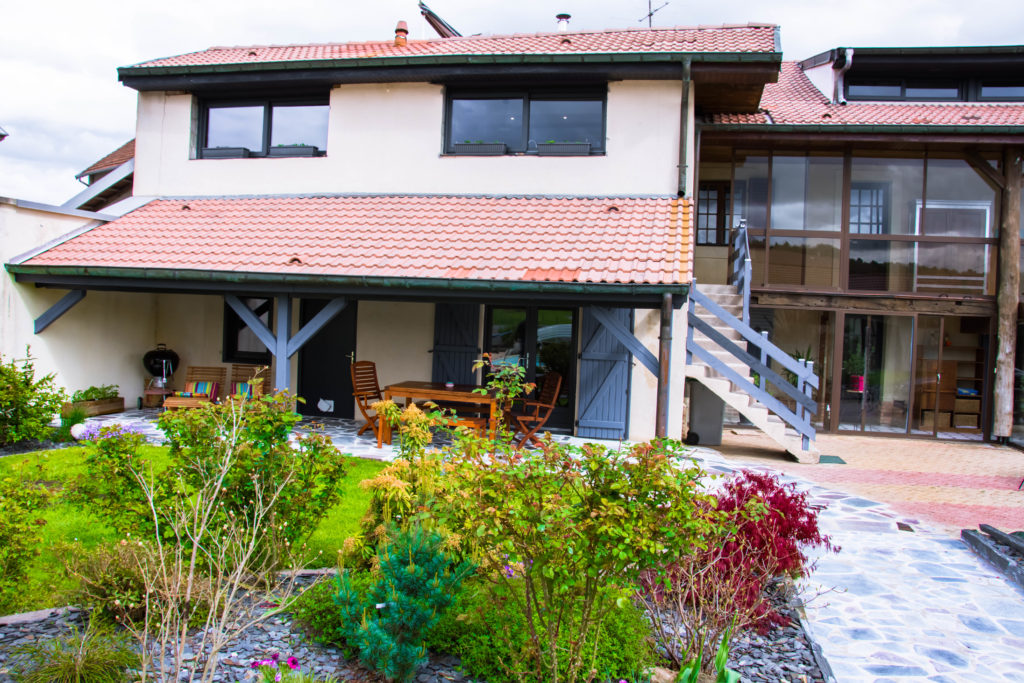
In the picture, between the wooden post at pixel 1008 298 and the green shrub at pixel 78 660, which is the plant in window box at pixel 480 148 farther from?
the wooden post at pixel 1008 298

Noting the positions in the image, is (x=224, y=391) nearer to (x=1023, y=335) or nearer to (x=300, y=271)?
(x=300, y=271)

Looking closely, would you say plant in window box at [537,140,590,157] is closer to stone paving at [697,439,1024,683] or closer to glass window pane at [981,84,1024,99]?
stone paving at [697,439,1024,683]

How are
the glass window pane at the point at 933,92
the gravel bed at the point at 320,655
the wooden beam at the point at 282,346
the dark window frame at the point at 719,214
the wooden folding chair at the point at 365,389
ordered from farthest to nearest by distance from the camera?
the glass window pane at the point at 933,92, the dark window frame at the point at 719,214, the wooden folding chair at the point at 365,389, the wooden beam at the point at 282,346, the gravel bed at the point at 320,655

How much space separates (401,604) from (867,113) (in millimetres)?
13264

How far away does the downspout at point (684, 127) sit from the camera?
9922mm

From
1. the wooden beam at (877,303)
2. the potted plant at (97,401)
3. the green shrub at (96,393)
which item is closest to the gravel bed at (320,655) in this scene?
the potted plant at (97,401)

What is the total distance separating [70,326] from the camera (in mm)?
10383

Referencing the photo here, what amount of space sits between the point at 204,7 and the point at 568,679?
16103 mm

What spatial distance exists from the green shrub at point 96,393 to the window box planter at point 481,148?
6.78 meters

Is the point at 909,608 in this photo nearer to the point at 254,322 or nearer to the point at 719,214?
the point at 254,322

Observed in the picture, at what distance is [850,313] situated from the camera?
12781mm

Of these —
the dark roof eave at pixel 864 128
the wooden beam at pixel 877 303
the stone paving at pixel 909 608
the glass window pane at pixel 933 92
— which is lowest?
the stone paving at pixel 909 608

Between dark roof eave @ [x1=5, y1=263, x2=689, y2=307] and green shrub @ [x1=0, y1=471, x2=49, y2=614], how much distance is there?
5006mm

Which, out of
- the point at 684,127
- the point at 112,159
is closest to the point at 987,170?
the point at 684,127
